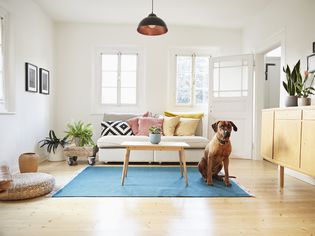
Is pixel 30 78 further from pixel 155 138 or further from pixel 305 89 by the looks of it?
pixel 305 89

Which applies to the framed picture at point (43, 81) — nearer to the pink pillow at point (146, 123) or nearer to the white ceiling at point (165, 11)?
the white ceiling at point (165, 11)

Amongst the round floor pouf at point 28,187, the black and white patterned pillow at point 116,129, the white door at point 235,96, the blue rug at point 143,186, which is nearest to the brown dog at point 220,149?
the blue rug at point 143,186

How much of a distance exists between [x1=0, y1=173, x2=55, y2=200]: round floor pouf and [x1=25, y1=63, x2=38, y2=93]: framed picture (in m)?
1.79

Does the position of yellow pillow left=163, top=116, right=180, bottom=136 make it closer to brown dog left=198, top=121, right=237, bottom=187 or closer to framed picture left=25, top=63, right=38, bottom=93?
brown dog left=198, top=121, right=237, bottom=187

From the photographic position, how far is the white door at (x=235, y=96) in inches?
187

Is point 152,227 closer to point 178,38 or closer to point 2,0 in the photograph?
point 2,0

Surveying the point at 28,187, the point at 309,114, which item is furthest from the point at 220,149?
the point at 28,187

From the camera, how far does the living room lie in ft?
6.42

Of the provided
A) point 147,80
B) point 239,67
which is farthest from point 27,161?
point 239,67

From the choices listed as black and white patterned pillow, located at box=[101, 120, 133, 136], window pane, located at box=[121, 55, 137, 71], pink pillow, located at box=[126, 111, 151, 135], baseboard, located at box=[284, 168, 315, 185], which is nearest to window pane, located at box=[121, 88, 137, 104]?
window pane, located at box=[121, 55, 137, 71]

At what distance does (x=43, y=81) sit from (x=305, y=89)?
418cm

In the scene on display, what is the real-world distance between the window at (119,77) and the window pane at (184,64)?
0.95 m

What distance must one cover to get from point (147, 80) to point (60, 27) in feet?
7.01

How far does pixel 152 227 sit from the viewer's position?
1.81 metres
